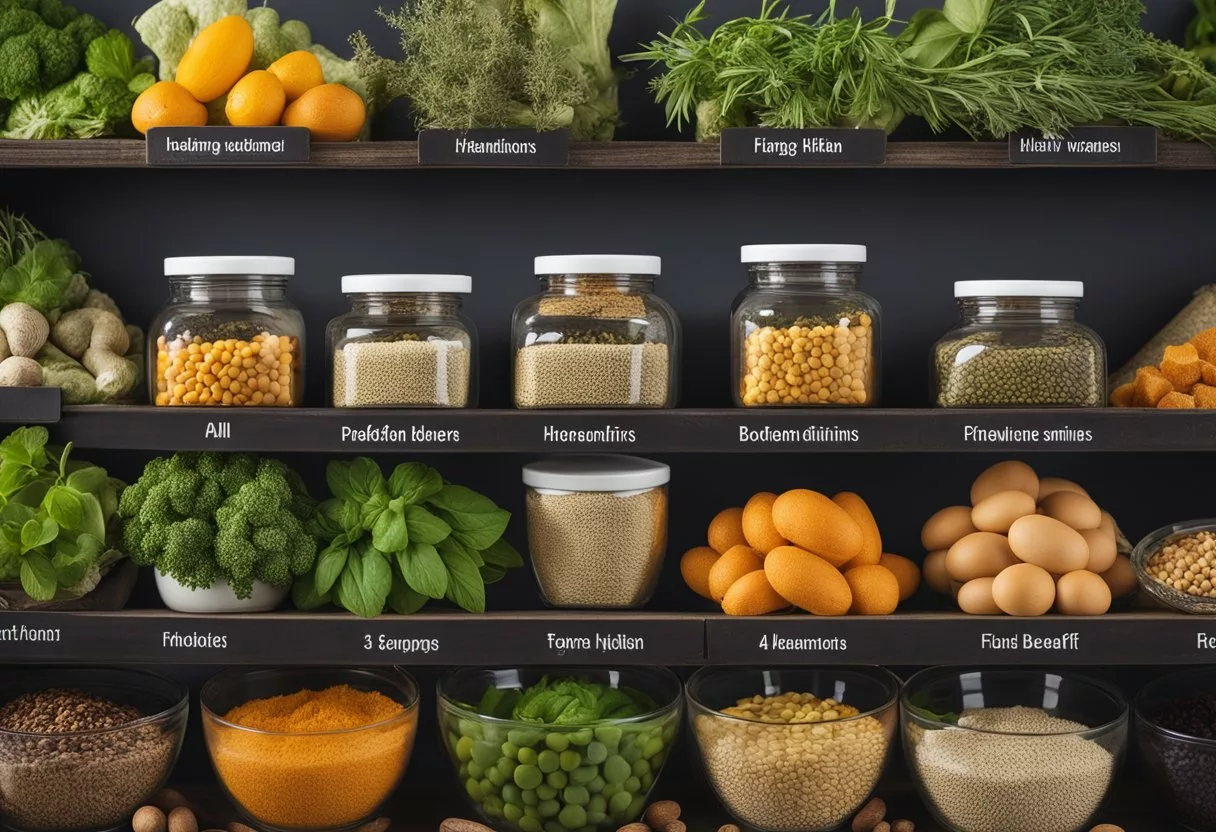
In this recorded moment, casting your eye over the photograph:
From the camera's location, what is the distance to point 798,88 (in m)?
1.68

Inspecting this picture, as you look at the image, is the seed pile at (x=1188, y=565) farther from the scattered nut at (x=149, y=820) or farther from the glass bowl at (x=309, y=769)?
the scattered nut at (x=149, y=820)

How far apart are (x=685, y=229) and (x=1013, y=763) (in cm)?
96

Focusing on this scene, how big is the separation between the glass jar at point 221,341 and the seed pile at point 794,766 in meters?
0.81

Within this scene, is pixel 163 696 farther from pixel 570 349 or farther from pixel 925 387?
pixel 925 387

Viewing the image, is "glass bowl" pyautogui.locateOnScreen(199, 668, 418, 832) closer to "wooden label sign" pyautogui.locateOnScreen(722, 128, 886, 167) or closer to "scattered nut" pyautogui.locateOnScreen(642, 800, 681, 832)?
"scattered nut" pyautogui.locateOnScreen(642, 800, 681, 832)

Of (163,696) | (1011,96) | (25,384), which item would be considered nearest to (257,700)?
(163,696)

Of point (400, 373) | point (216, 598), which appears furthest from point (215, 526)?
point (400, 373)

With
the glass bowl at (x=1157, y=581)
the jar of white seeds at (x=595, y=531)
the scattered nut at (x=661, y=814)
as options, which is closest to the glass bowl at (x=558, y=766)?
the scattered nut at (x=661, y=814)

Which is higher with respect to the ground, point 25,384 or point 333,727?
point 25,384

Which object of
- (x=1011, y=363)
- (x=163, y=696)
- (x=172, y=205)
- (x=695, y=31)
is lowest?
(x=163, y=696)

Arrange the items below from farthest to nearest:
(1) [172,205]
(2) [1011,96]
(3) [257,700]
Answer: (1) [172,205], (3) [257,700], (2) [1011,96]

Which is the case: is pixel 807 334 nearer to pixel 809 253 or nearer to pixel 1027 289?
pixel 809 253

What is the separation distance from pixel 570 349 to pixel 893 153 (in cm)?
54

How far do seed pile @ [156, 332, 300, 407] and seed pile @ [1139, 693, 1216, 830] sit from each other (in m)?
1.39
